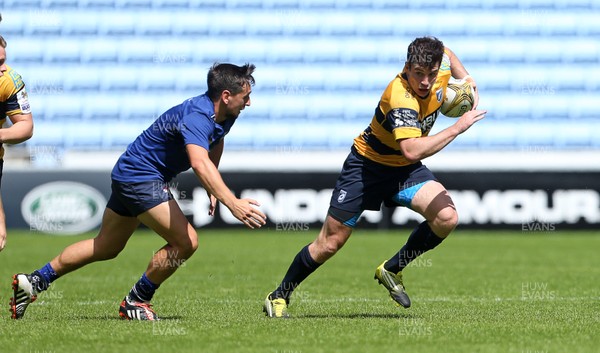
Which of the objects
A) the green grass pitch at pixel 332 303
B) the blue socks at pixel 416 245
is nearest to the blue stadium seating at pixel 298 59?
the green grass pitch at pixel 332 303

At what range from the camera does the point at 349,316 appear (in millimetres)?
7434

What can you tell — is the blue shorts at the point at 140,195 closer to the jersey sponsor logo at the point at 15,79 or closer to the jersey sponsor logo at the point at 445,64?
the jersey sponsor logo at the point at 15,79

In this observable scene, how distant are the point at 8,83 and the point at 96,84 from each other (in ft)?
41.2

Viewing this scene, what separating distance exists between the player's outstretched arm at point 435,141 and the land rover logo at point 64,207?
10.1 meters

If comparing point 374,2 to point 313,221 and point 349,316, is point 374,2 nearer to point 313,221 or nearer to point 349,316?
point 313,221

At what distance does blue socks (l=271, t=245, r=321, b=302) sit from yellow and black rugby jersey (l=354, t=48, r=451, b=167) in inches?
34.6

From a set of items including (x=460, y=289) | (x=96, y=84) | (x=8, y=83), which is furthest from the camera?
(x=96, y=84)

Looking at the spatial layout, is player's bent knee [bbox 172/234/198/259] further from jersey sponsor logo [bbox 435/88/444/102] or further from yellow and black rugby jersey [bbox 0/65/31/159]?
jersey sponsor logo [bbox 435/88/444/102]

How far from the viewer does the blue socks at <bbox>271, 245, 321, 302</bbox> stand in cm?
757

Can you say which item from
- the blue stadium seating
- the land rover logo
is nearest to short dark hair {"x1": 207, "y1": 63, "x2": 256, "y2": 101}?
the land rover logo

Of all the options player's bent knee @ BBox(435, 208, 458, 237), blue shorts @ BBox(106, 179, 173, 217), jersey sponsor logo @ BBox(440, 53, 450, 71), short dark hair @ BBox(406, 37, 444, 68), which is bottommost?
player's bent knee @ BBox(435, 208, 458, 237)

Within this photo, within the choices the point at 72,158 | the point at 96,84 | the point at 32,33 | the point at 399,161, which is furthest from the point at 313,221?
the point at 399,161

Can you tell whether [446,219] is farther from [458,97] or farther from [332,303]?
[332,303]

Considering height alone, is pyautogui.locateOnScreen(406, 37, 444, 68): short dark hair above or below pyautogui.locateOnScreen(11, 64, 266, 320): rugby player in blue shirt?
above
